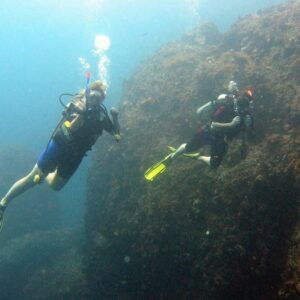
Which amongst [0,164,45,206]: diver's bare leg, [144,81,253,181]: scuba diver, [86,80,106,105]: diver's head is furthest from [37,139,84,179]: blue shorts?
[144,81,253,181]: scuba diver

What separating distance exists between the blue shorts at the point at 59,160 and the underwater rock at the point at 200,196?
9.88 ft

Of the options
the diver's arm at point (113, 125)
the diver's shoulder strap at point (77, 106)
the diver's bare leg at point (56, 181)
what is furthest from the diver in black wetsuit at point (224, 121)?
the diver's bare leg at point (56, 181)

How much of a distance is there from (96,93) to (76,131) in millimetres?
771

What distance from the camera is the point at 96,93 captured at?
5730 millimetres

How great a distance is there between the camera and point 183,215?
25.9ft

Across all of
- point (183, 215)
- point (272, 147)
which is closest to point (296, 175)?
point (272, 147)

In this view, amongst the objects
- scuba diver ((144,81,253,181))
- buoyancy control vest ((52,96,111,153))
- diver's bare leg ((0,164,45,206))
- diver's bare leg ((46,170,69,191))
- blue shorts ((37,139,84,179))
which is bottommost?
scuba diver ((144,81,253,181))

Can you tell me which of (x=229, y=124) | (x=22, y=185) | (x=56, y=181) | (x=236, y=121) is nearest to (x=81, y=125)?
(x=56, y=181)

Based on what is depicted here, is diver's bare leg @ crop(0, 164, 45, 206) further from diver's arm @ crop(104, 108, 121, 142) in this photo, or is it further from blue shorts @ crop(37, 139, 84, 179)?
diver's arm @ crop(104, 108, 121, 142)

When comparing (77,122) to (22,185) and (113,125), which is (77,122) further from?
(22,185)

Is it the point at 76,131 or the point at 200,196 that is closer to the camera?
the point at 76,131

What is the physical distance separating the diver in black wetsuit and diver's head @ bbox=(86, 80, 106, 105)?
2447mm

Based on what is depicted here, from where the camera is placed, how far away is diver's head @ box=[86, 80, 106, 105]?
5.70 metres

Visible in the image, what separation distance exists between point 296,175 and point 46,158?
5.04m
